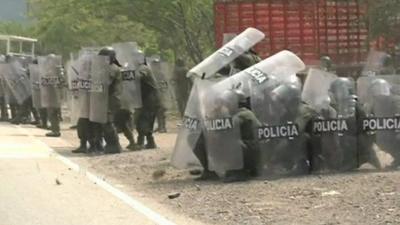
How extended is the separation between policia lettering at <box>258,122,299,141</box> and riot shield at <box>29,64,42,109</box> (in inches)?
487

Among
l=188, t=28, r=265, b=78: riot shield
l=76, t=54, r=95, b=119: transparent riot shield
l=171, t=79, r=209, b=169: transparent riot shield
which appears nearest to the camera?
l=171, t=79, r=209, b=169: transparent riot shield

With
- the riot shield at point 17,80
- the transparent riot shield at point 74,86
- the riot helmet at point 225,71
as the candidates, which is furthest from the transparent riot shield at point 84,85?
the riot shield at point 17,80

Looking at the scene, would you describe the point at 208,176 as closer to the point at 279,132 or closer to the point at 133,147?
the point at 279,132

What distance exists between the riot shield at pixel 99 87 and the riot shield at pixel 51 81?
14.1 ft

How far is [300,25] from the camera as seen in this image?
73.2 ft

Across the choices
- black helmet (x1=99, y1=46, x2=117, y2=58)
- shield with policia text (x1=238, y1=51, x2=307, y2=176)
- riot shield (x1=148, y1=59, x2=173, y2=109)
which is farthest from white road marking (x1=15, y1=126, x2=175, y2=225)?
riot shield (x1=148, y1=59, x2=173, y2=109)

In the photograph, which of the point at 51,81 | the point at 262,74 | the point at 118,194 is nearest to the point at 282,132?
the point at 262,74

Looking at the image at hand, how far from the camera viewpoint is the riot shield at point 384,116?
1277 centimetres

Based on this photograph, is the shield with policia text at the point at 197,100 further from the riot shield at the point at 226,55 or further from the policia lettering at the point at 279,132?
the policia lettering at the point at 279,132

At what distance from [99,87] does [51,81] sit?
4840 millimetres

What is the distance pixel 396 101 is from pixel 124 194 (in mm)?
4405

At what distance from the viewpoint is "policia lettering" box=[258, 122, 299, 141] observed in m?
12.4

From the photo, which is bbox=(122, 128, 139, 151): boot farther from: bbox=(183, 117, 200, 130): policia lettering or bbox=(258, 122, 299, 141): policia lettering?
bbox=(258, 122, 299, 141): policia lettering

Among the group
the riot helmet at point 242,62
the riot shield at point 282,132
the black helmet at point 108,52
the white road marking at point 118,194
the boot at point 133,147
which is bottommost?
the boot at point 133,147
